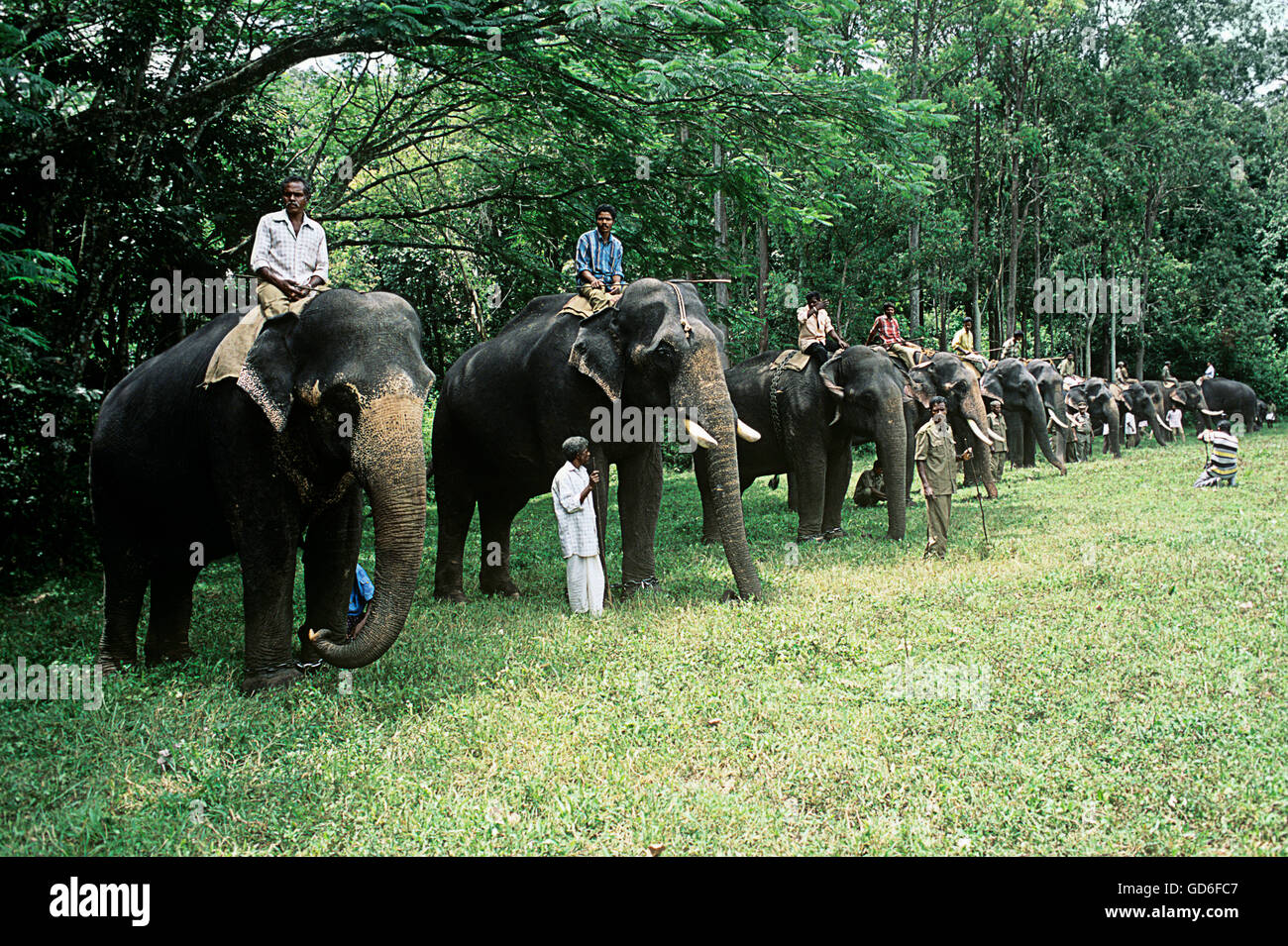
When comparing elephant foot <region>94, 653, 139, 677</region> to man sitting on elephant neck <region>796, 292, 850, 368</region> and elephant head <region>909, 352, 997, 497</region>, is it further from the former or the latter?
elephant head <region>909, 352, 997, 497</region>

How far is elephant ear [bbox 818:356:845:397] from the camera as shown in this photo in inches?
530

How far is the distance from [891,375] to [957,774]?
29.1 ft

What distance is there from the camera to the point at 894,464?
42.1 ft

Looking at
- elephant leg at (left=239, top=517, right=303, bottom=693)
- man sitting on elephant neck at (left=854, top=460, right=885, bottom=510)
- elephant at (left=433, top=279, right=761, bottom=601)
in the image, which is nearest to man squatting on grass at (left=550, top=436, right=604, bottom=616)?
elephant at (left=433, top=279, right=761, bottom=601)

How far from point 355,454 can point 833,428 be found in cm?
881

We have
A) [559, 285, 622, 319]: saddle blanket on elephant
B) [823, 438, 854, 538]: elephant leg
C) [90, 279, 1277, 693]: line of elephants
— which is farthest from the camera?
[823, 438, 854, 538]: elephant leg

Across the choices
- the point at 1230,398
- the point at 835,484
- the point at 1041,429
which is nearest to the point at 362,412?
the point at 835,484

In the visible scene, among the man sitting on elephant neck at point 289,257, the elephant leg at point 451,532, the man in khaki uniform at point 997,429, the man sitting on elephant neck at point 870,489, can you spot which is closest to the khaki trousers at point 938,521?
the elephant leg at point 451,532

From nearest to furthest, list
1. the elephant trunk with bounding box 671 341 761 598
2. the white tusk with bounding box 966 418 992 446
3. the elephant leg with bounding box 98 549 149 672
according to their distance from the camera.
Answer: the elephant leg with bounding box 98 549 149 672, the elephant trunk with bounding box 671 341 761 598, the white tusk with bounding box 966 418 992 446

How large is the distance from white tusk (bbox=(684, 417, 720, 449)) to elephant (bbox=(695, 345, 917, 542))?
12.5 feet

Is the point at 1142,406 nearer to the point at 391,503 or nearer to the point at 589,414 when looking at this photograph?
the point at 589,414

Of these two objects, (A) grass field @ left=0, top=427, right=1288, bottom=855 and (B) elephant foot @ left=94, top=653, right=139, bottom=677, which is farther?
(B) elephant foot @ left=94, top=653, right=139, bottom=677

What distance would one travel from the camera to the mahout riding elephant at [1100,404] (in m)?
27.6

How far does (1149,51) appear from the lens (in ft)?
130
